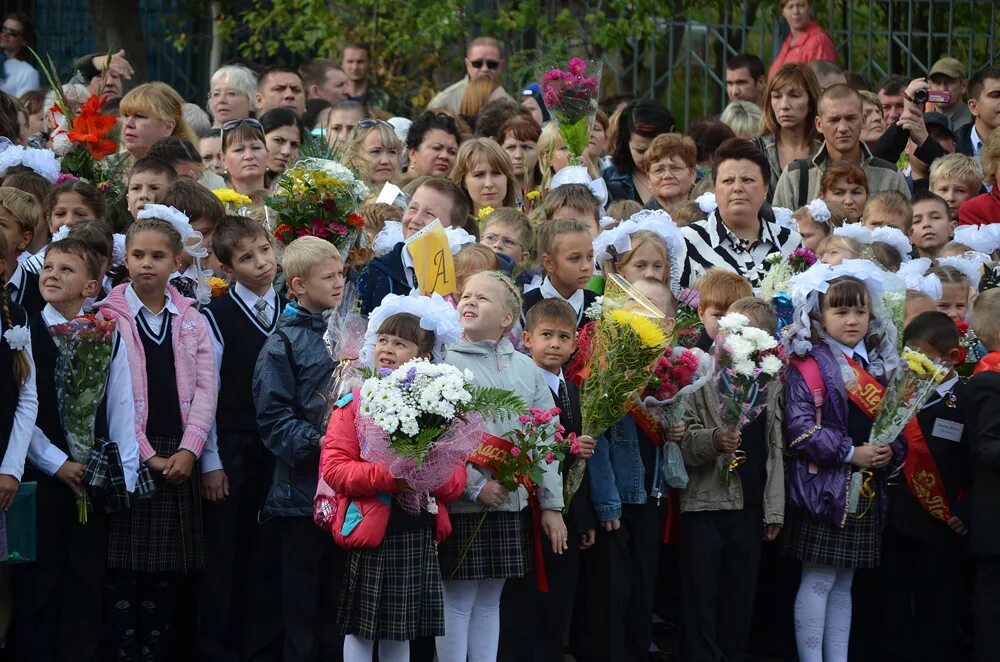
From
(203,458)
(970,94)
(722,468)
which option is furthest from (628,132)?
(203,458)

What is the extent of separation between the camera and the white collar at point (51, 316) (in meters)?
6.73

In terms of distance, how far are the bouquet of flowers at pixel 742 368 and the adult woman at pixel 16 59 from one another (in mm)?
8071

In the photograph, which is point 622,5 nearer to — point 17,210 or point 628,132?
point 628,132

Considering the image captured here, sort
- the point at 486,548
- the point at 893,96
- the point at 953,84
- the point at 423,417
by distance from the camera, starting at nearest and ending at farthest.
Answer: the point at 423,417 → the point at 486,548 → the point at 893,96 → the point at 953,84

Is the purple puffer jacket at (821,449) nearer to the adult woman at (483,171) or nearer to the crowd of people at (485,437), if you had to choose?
the crowd of people at (485,437)

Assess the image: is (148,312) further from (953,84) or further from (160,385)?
(953,84)

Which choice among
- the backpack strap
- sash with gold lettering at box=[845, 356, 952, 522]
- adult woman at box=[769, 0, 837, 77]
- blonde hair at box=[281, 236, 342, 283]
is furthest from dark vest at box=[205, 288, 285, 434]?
adult woman at box=[769, 0, 837, 77]

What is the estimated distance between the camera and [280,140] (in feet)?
30.9

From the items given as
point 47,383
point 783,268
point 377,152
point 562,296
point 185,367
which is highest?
point 377,152

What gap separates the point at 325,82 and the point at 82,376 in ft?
19.6

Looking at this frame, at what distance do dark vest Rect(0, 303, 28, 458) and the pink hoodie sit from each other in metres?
0.47

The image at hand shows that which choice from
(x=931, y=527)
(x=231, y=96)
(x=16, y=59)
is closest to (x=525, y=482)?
(x=931, y=527)

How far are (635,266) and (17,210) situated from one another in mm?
2963

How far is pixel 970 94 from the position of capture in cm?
1117
